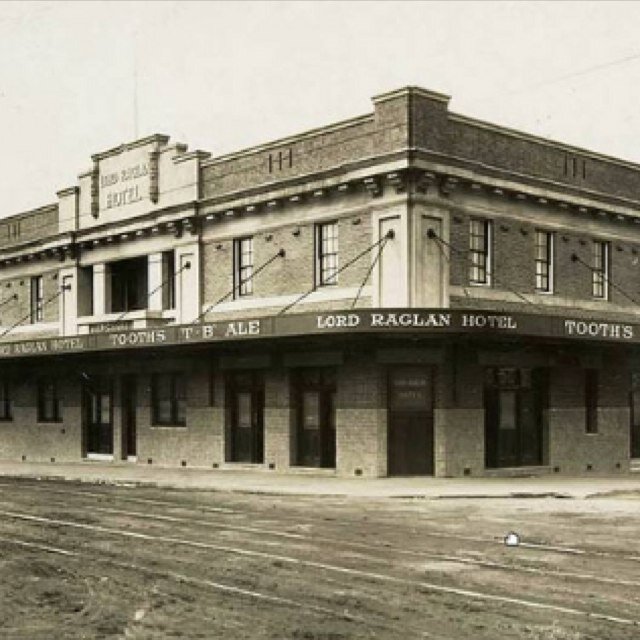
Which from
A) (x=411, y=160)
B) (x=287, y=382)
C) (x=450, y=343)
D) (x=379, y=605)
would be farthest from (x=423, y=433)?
(x=379, y=605)

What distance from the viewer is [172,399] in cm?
3055

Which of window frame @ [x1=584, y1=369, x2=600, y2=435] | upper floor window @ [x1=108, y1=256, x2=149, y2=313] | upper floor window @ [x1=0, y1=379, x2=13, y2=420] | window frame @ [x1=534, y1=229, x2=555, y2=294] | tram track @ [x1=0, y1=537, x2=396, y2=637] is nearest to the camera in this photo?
tram track @ [x1=0, y1=537, x2=396, y2=637]

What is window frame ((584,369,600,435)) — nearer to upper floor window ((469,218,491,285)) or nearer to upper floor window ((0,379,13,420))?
upper floor window ((469,218,491,285))

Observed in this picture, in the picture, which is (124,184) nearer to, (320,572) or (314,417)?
(314,417)

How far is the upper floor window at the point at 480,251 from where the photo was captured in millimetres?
25562

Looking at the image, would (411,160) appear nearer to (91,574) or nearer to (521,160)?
(521,160)

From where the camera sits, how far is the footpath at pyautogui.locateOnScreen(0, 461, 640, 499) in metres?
20.5

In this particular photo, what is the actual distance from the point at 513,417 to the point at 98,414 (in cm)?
1454

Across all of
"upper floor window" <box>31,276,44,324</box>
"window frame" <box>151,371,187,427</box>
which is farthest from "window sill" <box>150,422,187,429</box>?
"upper floor window" <box>31,276,44,324</box>

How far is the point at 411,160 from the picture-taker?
23594 mm

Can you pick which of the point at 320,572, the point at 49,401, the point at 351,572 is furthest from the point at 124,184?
the point at 351,572

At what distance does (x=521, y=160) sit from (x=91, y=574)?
62.6 feet

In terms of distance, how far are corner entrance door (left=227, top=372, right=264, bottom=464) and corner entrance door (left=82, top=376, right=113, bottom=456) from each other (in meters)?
6.35

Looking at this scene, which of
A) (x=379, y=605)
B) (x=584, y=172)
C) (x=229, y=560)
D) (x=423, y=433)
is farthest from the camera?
(x=584, y=172)
